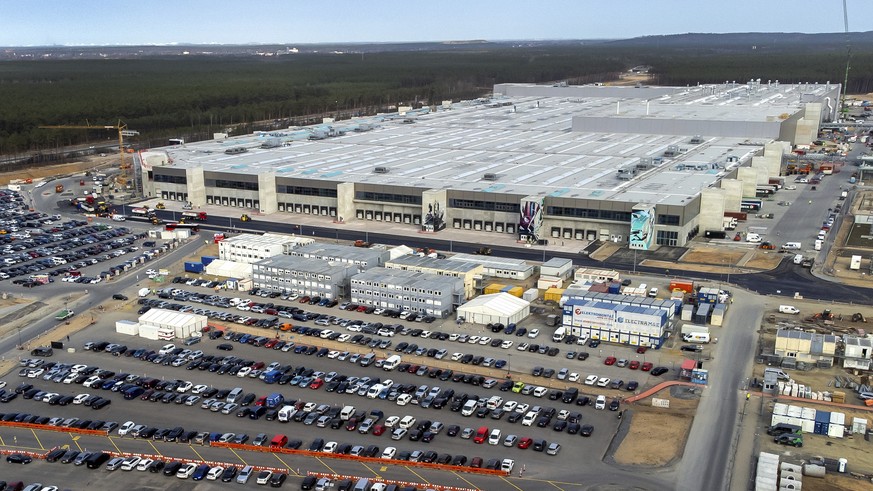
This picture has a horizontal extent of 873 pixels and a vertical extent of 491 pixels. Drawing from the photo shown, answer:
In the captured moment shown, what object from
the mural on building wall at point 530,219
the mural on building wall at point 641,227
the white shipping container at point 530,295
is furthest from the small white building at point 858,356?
the mural on building wall at point 530,219

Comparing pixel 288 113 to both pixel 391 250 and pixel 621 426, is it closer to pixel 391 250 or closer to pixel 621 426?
pixel 391 250

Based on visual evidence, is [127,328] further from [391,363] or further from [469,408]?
[469,408]

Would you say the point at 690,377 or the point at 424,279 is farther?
the point at 424,279

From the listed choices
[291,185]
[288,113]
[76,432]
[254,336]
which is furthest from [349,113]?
[76,432]

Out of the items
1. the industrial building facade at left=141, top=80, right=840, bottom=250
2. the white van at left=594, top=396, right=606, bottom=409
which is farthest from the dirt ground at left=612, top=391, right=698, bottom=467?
the industrial building facade at left=141, top=80, right=840, bottom=250

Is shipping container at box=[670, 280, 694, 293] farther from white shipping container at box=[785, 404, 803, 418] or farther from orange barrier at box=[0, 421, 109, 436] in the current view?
orange barrier at box=[0, 421, 109, 436]

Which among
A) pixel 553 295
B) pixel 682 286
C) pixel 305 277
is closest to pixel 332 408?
pixel 305 277

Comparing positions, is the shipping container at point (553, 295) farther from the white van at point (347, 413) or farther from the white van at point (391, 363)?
the white van at point (347, 413)
